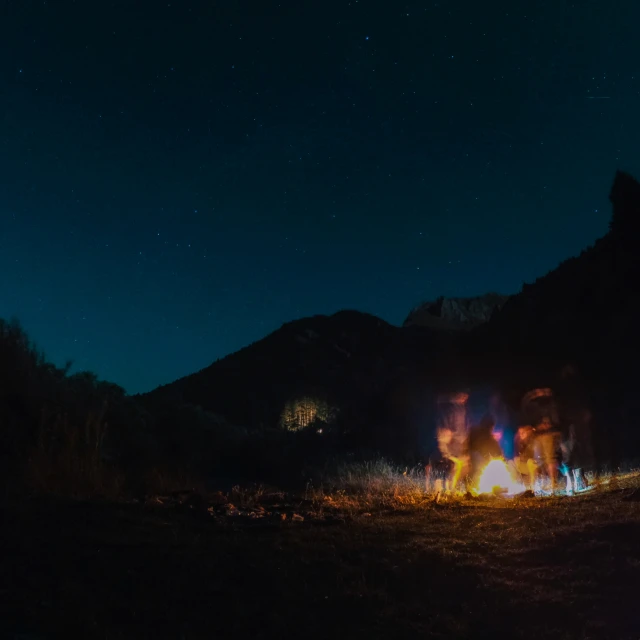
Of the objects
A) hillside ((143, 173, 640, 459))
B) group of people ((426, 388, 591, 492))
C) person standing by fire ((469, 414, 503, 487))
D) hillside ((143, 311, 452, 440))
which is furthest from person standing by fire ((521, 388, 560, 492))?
hillside ((143, 311, 452, 440))

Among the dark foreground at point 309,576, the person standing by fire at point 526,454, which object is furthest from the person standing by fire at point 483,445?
the dark foreground at point 309,576

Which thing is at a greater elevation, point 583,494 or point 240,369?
point 240,369

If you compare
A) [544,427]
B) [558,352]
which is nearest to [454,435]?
[544,427]

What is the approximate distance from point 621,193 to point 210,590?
27918 mm

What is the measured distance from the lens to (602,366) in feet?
68.4

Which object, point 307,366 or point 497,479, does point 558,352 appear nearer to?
point 497,479

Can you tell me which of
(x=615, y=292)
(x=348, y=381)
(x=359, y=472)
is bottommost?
Result: (x=359, y=472)

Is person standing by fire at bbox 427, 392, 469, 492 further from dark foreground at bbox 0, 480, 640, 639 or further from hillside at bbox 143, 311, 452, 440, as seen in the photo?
hillside at bbox 143, 311, 452, 440

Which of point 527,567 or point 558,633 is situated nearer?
point 558,633

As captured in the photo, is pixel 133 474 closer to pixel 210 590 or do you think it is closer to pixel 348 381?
pixel 210 590

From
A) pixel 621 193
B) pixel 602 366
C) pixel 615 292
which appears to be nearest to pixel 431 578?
pixel 602 366

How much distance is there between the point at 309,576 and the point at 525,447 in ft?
33.9

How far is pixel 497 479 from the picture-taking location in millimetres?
13305

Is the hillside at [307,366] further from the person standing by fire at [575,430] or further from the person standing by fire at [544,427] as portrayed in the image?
the person standing by fire at [544,427]
